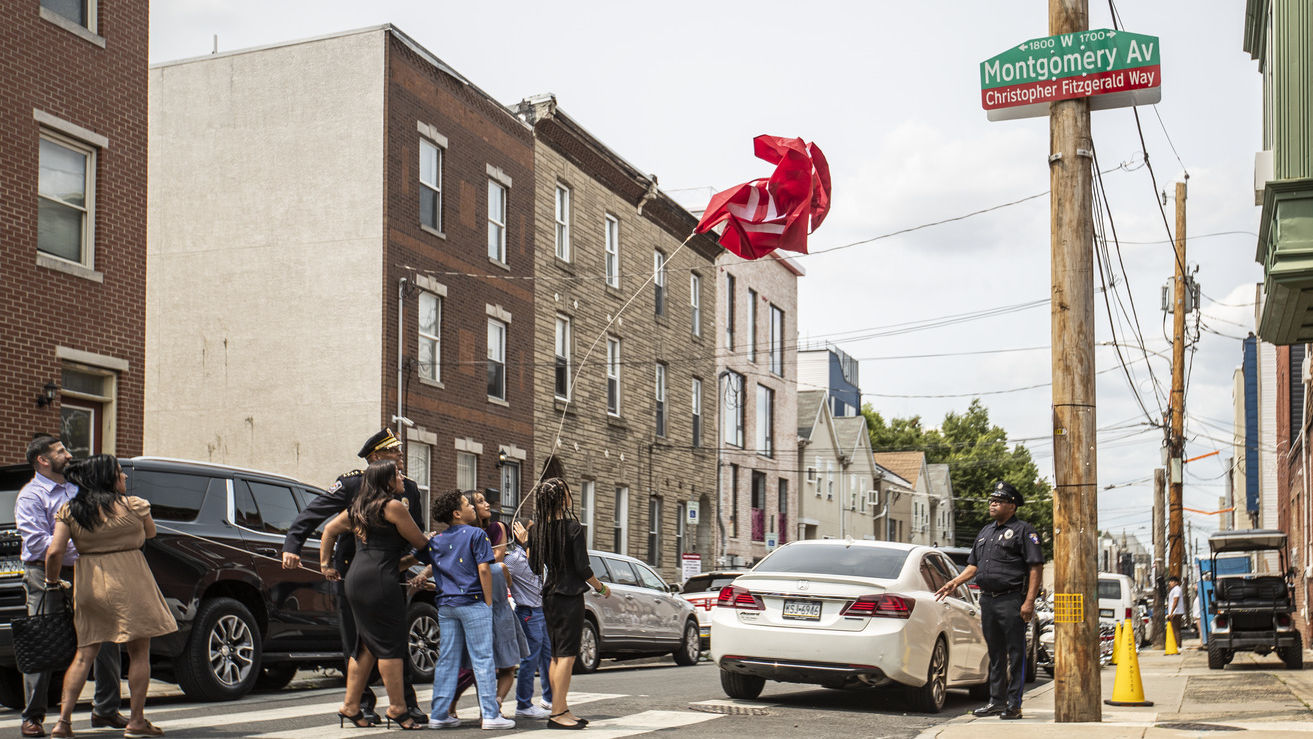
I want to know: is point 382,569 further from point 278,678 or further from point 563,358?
point 563,358

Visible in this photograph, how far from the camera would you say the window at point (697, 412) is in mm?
39656

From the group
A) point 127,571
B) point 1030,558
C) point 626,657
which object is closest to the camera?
point 127,571

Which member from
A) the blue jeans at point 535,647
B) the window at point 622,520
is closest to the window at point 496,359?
the window at point 622,520

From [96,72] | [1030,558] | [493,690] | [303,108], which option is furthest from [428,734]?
[303,108]

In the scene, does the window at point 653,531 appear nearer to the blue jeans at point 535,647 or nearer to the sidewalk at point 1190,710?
the sidewalk at point 1190,710

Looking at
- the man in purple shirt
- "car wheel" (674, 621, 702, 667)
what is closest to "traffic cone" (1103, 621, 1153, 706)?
"car wheel" (674, 621, 702, 667)

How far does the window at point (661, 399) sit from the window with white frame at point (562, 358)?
533 cm

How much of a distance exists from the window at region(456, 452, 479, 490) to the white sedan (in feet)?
48.6

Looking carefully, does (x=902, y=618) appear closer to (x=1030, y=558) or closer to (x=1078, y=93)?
(x=1030, y=558)

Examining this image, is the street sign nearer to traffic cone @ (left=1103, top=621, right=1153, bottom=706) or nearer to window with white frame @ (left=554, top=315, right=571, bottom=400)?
traffic cone @ (left=1103, top=621, right=1153, bottom=706)

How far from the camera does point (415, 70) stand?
26.0 meters

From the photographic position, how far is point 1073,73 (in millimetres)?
10289

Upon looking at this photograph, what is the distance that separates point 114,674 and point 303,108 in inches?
694

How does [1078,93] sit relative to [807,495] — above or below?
above
